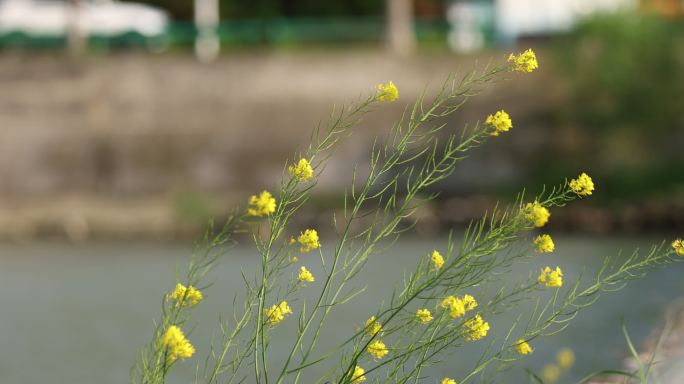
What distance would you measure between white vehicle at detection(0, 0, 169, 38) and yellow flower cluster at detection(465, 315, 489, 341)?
72.2 feet

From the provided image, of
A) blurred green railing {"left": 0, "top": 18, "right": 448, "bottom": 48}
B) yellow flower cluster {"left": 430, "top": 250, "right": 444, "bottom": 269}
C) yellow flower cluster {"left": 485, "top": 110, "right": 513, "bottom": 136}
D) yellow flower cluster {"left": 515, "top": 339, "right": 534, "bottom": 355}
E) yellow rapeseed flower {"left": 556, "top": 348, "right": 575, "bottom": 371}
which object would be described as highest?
blurred green railing {"left": 0, "top": 18, "right": 448, "bottom": 48}

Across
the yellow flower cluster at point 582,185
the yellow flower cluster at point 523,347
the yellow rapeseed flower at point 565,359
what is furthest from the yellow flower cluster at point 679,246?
the yellow rapeseed flower at point 565,359

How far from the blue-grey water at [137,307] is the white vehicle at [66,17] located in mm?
5542

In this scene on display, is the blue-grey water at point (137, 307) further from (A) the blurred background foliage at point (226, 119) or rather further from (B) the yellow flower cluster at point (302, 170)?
(A) the blurred background foliage at point (226, 119)

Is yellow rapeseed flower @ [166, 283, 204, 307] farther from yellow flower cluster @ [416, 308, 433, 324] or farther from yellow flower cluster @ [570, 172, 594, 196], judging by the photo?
yellow flower cluster @ [570, 172, 594, 196]


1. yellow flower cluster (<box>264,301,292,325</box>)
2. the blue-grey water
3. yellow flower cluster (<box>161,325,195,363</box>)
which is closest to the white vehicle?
the blue-grey water

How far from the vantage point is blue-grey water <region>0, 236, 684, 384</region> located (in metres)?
9.77

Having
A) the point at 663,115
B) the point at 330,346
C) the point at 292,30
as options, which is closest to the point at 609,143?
the point at 663,115

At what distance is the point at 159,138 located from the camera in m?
24.2

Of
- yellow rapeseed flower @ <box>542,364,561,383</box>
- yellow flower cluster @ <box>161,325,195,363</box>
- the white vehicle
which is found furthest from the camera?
the white vehicle

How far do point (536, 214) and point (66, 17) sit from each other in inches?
907

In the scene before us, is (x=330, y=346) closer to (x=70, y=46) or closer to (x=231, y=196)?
(x=231, y=196)

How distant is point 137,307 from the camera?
14438 mm

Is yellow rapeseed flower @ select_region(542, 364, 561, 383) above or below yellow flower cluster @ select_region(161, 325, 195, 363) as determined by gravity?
below
